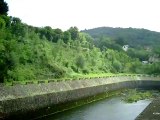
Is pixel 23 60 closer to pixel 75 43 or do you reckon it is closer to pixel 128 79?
pixel 128 79

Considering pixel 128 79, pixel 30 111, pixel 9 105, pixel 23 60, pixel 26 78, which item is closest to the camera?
pixel 9 105

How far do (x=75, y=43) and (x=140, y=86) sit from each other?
33.2m

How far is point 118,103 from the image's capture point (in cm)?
5666

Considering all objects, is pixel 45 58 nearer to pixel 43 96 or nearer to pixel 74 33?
pixel 43 96

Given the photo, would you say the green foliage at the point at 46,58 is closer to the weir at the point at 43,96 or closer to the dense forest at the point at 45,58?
the dense forest at the point at 45,58

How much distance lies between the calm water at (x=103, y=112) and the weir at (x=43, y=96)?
5.54ft

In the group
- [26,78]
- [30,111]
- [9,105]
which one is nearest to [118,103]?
[26,78]

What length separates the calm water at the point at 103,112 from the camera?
41312mm

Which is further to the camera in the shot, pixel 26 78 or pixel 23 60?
pixel 23 60

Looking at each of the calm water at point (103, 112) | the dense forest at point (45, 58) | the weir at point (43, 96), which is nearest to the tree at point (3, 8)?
the dense forest at point (45, 58)

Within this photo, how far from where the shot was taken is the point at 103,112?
152ft

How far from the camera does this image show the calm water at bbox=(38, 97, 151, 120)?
1626 inches

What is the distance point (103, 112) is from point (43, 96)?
9.14 m

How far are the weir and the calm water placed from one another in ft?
5.54
